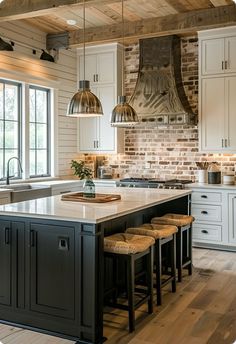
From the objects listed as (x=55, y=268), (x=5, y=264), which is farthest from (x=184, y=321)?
(x=5, y=264)

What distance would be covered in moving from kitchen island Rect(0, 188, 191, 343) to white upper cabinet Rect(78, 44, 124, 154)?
3.48 meters

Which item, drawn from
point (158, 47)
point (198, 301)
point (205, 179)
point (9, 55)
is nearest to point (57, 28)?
point (9, 55)

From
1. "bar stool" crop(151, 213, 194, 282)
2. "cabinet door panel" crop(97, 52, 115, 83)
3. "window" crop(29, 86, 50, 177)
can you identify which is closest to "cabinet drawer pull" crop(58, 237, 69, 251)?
"bar stool" crop(151, 213, 194, 282)

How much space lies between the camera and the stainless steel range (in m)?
6.20

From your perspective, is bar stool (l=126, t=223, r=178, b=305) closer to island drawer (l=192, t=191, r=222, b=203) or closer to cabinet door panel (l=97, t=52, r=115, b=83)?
island drawer (l=192, t=191, r=222, b=203)

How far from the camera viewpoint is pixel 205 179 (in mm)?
6516

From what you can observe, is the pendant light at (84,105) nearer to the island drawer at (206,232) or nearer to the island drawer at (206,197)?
the island drawer at (206,197)

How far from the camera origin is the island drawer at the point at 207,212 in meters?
6.04

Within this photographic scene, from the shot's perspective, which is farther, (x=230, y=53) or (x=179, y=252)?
(x=230, y=53)

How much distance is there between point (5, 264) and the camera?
353cm

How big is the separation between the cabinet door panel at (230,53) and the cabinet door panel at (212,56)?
0.07 metres

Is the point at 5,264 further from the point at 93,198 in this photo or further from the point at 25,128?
the point at 25,128

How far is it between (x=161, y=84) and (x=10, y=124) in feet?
7.67

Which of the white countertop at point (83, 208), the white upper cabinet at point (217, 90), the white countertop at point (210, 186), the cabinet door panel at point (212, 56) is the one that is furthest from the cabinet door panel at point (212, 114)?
the white countertop at point (83, 208)
